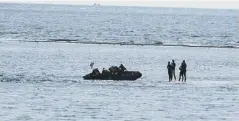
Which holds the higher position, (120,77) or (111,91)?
(120,77)

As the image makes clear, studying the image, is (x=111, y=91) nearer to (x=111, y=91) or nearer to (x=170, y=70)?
(x=111, y=91)

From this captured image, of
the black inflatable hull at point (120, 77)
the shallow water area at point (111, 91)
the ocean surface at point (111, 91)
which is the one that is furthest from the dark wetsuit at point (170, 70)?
the black inflatable hull at point (120, 77)

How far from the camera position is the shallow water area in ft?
128

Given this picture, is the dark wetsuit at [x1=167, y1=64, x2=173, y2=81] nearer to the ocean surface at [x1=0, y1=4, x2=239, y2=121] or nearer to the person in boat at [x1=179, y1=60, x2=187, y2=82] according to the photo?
the ocean surface at [x1=0, y1=4, x2=239, y2=121]

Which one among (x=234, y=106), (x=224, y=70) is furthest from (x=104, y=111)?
(x=224, y=70)

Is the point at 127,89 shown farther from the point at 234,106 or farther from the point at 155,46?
the point at 155,46

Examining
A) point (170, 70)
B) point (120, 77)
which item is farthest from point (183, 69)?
point (120, 77)

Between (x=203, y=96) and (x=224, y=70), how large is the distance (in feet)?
76.8

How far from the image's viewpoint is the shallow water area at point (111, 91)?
128ft

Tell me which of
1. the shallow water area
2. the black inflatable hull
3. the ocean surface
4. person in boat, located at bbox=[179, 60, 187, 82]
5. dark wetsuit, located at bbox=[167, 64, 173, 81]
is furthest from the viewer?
dark wetsuit, located at bbox=[167, 64, 173, 81]

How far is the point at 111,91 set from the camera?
4900 centimetres

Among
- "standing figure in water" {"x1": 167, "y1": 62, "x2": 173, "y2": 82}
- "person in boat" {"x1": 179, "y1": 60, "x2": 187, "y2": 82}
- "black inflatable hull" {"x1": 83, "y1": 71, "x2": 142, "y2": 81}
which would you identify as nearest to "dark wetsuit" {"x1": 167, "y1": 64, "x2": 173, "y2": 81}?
"standing figure in water" {"x1": 167, "y1": 62, "x2": 173, "y2": 82}

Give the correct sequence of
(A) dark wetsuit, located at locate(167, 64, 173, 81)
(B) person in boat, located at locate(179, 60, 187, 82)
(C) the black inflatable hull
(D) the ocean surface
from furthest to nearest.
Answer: (A) dark wetsuit, located at locate(167, 64, 173, 81) → (B) person in boat, located at locate(179, 60, 187, 82) → (C) the black inflatable hull → (D) the ocean surface

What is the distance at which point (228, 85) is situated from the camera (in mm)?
55375
